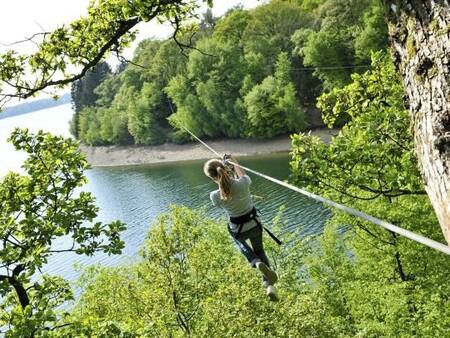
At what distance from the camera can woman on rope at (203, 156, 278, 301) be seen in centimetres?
743

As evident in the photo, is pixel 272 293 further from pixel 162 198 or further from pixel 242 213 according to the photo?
pixel 162 198

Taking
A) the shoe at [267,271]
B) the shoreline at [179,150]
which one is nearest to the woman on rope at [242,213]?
the shoe at [267,271]

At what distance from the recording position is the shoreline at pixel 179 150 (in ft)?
226

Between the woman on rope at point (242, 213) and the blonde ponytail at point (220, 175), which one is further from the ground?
the blonde ponytail at point (220, 175)

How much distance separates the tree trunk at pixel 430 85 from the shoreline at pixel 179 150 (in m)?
55.7

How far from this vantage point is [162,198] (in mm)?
56438

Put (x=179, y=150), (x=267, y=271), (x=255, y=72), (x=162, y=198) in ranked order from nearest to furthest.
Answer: (x=267, y=271) → (x=162, y=198) → (x=255, y=72) → (x=179, y=150)

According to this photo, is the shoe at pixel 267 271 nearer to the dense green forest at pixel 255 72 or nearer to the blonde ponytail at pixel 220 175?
the blonde ponytail at pixel 220 175

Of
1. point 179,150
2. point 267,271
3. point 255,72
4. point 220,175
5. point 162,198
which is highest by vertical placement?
point 255,72

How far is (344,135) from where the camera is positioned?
36.2 ft

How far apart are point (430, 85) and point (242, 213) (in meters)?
5.30

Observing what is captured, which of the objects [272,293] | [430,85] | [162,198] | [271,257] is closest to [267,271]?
A: [272,293]

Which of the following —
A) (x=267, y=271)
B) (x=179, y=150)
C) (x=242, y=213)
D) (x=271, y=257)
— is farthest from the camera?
(x=179, y=150)

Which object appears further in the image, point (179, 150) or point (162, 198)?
point (179, 150)
